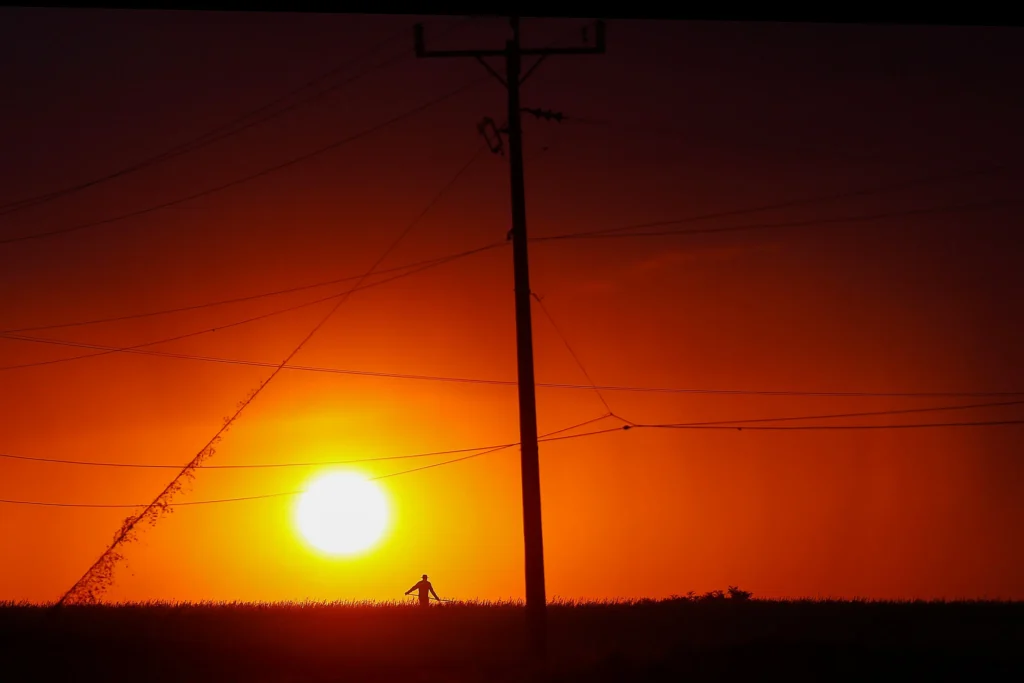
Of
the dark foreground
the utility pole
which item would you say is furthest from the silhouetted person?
the utility pole

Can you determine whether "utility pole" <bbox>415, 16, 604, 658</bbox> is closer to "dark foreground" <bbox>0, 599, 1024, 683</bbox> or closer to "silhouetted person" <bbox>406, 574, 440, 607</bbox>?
"dark foreground" <bbox>0, 599, 1024, 683</bbox>

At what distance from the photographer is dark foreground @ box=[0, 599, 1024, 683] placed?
19781 mm

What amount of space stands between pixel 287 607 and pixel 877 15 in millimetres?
26669

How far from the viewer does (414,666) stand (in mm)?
20750

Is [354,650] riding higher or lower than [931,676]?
higher

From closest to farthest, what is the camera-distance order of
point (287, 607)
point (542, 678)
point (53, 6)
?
point (53, 6), point (542, 678), point (287, 607)

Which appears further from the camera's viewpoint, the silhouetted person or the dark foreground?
the silhouetted person

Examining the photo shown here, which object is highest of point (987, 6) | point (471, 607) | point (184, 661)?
point (471, 607)

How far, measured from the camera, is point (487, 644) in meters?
23.1

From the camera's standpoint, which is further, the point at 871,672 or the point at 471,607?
the point at 471,607

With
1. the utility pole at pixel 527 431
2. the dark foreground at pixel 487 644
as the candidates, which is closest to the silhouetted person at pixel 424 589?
the dark foreground at pixel 487 644

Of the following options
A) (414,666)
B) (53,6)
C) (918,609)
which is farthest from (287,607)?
(53,6)

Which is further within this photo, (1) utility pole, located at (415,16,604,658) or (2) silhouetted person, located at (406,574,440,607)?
(2) silhouetted person, located at (406,574,440,607)

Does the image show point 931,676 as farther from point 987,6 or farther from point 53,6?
point 53,6
